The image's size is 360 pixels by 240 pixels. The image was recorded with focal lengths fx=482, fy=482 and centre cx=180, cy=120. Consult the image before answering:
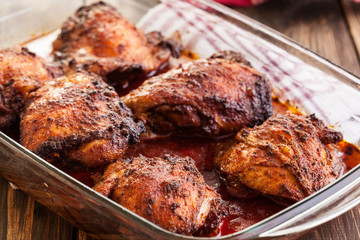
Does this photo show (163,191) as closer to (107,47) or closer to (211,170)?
(211,170)

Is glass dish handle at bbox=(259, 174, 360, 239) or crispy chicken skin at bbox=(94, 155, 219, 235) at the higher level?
glass dish handle at bbox=(259, 174, 360, 239)

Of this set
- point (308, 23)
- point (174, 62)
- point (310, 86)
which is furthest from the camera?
point (308, 23)

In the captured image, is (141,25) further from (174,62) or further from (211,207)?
(211,207)

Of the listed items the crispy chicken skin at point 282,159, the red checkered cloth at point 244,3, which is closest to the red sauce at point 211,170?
the crispy chicken skin at point 282,159

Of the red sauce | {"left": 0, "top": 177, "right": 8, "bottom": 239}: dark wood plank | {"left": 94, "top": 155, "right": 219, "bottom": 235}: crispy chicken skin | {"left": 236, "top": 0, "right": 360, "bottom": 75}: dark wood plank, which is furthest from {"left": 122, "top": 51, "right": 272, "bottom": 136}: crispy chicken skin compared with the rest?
{"left": 236, "top": 0, "right": 360, "bottom": 75}: dark wood plank

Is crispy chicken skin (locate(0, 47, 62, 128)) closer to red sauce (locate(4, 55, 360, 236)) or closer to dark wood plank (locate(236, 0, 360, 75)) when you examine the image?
red sauce (locate(4, 55, 360, 236))

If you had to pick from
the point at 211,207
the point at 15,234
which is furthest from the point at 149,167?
the point at 15,234
